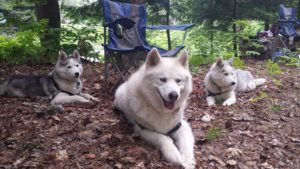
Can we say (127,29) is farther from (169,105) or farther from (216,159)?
(216,159)

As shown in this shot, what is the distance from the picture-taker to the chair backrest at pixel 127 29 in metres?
5.21

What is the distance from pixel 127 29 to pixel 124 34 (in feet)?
0.80

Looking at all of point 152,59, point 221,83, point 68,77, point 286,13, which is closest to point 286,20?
point 286,13

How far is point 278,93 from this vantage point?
5.71m

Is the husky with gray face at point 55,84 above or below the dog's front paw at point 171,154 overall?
above

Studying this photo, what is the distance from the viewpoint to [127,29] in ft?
18.0

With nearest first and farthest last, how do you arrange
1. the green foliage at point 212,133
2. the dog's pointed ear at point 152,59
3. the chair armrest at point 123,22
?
the dog's pointed ear at point 152,59
the green foliage at point 212,133
the chair armrest at point 123,22

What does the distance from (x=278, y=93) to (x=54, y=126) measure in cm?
410

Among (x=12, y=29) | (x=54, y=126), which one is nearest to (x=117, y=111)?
(x=54, y=126)

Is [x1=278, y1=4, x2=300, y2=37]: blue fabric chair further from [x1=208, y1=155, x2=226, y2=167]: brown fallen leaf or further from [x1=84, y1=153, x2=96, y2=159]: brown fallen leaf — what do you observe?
[x1=84, y1=153, x2=96, y2=159]: brown fallen leaf

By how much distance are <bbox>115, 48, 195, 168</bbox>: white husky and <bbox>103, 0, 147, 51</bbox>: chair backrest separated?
194cm

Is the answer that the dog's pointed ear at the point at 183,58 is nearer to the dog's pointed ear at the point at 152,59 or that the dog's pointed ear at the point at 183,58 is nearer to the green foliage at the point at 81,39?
the dog's pointed ear at the point at 152,59

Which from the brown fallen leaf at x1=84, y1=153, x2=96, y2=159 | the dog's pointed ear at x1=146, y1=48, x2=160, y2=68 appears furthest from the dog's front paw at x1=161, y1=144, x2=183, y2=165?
the dog's pointed ear at x1=146, y1=48, x2=160, y2=68

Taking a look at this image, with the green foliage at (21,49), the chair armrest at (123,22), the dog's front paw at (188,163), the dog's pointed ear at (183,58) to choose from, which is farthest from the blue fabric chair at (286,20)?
the dog's front paw at (188,163)
